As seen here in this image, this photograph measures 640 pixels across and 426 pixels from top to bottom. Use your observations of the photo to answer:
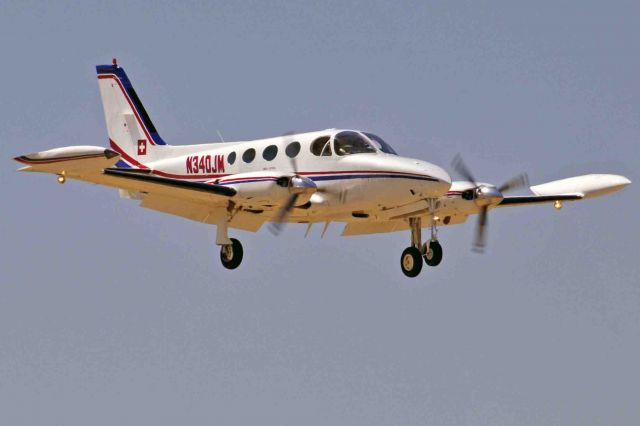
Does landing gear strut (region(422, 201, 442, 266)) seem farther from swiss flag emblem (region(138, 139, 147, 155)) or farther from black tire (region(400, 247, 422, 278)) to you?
swiss flag emblem (region(138, 139, 147, 155))

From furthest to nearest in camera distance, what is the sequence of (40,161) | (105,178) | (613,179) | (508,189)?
1. (613,179)
2. (508,189)
3. (105,178)
4. (40,161)

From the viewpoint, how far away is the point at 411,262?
3719 centimetres

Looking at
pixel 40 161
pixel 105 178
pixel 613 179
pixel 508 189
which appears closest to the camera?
pixel 40 161

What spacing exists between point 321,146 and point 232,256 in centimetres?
373

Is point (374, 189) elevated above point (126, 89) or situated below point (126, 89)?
below

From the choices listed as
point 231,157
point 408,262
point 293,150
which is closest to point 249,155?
point 231,157

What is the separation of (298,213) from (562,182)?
8.68 m

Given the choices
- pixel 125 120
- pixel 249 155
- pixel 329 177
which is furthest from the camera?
pixel 125 120

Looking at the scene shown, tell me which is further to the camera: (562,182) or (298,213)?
(562,182)

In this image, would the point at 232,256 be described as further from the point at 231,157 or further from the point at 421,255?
the point at 421,255

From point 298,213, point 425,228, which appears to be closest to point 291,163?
point 298,213

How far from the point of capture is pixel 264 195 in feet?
118

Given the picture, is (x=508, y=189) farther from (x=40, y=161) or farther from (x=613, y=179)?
(x=40, y=161)

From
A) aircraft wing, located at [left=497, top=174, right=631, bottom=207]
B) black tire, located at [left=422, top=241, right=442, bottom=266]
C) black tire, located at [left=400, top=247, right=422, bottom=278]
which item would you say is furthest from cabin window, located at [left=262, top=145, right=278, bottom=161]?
aircraft wing, located at [left=497, top=174, right=631, bottom=207]
